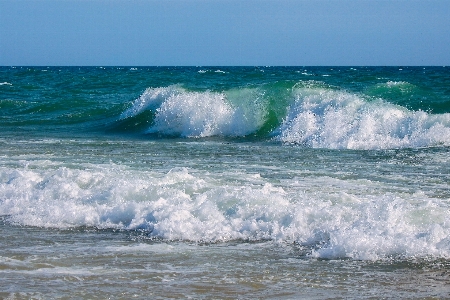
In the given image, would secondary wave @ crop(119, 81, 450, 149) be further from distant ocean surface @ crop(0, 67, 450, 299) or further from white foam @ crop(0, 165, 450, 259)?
white foam @ crop(0, 165, 450, 259)

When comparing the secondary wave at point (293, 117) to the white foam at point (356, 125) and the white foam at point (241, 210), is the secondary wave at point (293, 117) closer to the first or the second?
the white foam at point (356, 125)

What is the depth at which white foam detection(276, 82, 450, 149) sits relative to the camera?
14.5m

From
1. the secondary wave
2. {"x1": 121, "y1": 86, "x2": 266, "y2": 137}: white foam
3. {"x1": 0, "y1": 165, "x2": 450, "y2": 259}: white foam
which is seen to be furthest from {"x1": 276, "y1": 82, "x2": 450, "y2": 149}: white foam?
{"x1": 0, "y1": 165, "x2": 450, "y2": 259}: white foam

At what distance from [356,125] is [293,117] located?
2465 millimetres

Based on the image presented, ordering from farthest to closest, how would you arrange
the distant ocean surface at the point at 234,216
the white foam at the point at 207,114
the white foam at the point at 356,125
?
the white foam at the point at 207,114 < the white foam at the point at 356,125 < the distant ocean surface at the point at 234,216

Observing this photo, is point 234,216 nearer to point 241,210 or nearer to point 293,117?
point 241,210

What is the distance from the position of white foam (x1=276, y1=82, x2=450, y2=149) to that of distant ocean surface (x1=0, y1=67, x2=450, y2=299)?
0.06 metres

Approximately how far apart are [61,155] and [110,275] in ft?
23.6

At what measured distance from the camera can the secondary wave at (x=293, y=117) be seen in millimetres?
14859

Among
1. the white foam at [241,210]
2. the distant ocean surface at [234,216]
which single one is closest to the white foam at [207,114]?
the distant ocean surface at [234,216]

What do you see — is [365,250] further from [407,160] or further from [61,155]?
[61,155]

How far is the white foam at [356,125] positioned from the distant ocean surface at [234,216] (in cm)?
6

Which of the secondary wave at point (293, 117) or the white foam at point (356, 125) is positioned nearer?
the white foam at point (356, 125)

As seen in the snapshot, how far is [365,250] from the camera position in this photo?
6000mm
